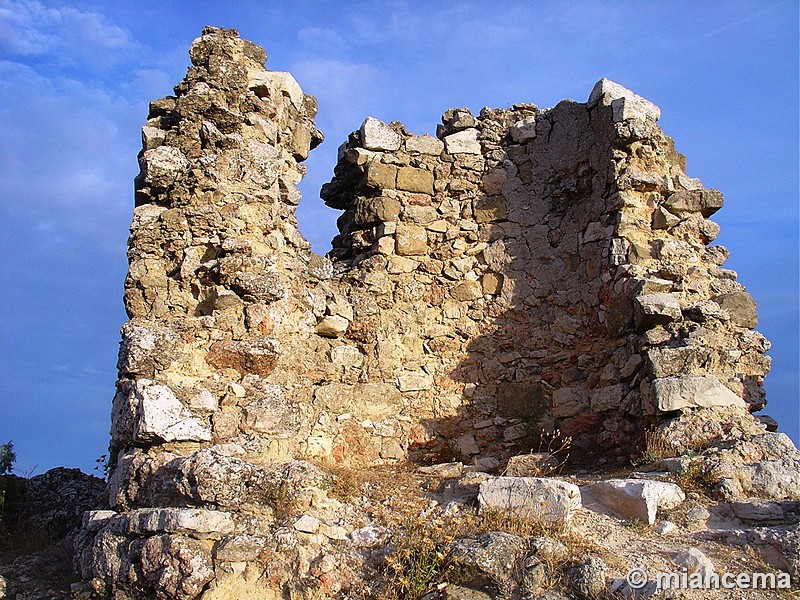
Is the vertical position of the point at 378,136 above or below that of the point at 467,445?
above

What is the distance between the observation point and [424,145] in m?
7.80

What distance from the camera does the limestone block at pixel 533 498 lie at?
4570 mm

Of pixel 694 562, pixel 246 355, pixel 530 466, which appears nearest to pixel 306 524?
pixel 246 355

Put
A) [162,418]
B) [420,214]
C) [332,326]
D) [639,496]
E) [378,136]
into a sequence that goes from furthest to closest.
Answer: [378,136]
[420,214]
[332,326]
[162,418]
[639,496]

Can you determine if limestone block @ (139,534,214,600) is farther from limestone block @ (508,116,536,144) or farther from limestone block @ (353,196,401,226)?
limestone block @ (508,116,536,144)

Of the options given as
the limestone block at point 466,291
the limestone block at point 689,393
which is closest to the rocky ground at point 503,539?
the limestone block at point 689,393

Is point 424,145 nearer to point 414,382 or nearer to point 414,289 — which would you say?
point 414,289

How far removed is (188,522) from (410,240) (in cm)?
385

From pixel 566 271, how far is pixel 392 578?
4.14 meters

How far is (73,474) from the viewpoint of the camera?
22.0ft

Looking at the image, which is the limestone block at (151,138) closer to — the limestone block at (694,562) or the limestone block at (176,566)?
the limestone block at (176,566)

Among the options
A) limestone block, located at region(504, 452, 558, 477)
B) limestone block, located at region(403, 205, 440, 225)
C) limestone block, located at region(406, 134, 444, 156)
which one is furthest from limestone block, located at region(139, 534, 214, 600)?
limestone block, located at region(406, 134, 444, 156)

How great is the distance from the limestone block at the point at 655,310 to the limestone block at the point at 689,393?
59cm

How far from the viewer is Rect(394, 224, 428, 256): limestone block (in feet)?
24.5
